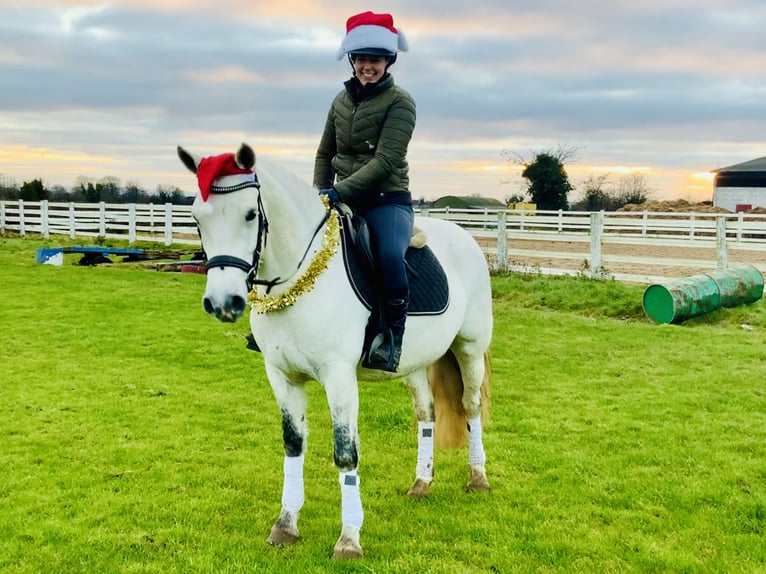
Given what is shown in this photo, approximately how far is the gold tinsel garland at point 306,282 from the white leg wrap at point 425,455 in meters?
1.85

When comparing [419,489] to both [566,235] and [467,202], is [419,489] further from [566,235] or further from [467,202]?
[467,202]

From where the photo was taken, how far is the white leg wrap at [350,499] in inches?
148

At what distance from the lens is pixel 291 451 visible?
3988 mm

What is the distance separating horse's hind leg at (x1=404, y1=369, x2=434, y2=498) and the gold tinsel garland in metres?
1.55

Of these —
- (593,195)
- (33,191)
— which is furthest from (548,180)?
(33,191)

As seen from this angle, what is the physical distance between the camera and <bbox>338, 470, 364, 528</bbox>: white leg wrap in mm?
3768

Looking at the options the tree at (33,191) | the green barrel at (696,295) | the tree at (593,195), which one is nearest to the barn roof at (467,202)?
the tree at (593,195)

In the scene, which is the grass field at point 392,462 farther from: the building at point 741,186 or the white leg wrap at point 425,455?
the building at point 741,186

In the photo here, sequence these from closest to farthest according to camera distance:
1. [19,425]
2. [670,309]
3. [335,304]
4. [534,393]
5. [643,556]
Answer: [335,304]
[643,556]
[19,425]
[534,393]
[670,309]

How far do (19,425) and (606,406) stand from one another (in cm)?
559

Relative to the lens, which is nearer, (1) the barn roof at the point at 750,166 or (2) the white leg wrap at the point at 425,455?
(2) the white leg wrap at the point at 425,455

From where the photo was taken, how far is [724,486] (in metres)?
4.80

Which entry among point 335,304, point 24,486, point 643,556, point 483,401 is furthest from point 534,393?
point 24,486

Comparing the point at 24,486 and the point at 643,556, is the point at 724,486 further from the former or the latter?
the point at 24,486
